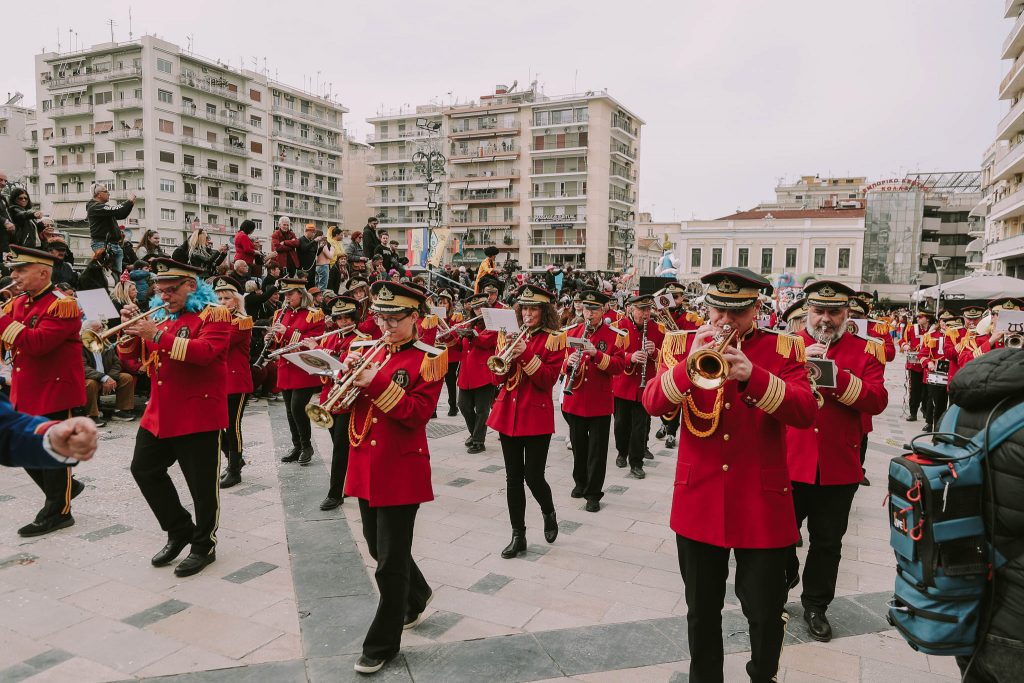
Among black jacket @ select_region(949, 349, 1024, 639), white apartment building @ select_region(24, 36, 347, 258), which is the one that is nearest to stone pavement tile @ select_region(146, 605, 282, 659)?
black jacket @ select_region(949, 349, 1024, 639)

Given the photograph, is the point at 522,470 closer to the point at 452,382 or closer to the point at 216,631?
the point at 216,631

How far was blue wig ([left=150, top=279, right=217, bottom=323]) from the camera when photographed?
5379mm

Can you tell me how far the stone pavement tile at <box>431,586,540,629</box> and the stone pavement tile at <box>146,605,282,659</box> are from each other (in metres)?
1.19

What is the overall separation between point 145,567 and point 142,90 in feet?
209

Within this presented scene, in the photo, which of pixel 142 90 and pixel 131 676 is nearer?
pixel 131 676

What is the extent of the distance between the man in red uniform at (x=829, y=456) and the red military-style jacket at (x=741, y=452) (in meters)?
1.29

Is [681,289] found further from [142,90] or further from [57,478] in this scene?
[142,90]

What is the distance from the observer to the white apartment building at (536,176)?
6725 cm

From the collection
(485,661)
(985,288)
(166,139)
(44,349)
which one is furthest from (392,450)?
(166,139)

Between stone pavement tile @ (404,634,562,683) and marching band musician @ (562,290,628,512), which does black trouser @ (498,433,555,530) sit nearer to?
marching band musician @ (562,290,628,512)

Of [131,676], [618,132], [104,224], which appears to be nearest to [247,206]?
[618,132]

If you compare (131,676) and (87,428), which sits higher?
(87,428)

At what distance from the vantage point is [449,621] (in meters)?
4.52

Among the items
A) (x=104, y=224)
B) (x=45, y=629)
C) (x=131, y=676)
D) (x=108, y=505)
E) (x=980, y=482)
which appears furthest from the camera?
(x=104, y=224)
